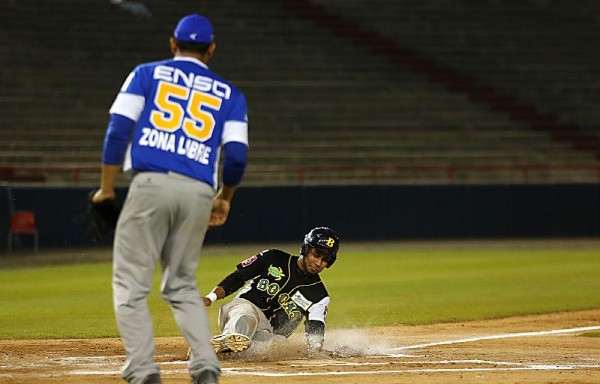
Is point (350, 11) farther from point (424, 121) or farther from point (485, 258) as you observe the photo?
point (485, 258)

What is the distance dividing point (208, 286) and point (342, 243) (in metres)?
10.8

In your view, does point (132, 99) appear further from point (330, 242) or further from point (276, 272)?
point (276, 272)

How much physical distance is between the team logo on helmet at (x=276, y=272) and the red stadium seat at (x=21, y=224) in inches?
595

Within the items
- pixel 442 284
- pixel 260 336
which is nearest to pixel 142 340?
pixel 260 336

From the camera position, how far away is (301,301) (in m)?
8.39

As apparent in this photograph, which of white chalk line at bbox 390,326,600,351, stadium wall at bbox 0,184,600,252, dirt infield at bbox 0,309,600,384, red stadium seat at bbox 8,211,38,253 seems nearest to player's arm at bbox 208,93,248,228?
dirt infield at bbox 0,309,600,384

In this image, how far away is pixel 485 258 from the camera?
847 inches

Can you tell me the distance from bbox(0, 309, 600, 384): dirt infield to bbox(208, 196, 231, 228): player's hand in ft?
4.38

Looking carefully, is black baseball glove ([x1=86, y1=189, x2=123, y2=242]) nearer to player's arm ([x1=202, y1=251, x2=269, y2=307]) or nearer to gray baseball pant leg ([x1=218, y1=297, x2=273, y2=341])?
gray baseball pant leg ([x1=218, y1=297, x2=273, y2=341])

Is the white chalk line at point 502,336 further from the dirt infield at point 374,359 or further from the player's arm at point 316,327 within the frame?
the player's arm at point 316,327

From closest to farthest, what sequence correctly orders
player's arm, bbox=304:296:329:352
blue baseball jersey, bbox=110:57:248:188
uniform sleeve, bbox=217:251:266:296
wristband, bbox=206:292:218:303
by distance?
blue baseball jersey, bbox=110:57:248:188 → wristband, bbox=206:292:218:303 → player's arm, bbox=304:296:329:352 → uniform sleeve, bbox=217:251:266:296

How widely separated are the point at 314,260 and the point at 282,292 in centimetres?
37

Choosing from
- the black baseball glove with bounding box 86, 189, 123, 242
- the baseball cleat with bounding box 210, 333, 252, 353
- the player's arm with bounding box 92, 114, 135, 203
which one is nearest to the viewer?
the player's arm with bounding box 92, 114, 135, 203

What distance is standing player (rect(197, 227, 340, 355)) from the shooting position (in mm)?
8211
